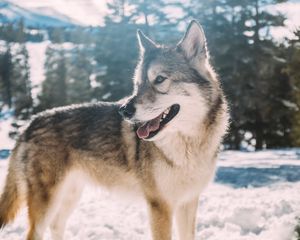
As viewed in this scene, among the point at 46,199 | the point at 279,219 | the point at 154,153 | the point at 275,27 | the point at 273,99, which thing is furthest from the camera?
the point at 273,99

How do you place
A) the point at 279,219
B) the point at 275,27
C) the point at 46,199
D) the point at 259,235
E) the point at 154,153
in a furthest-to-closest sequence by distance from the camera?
the point at 275,27
the point at 279,219
the point at 259,235
the point at 46,199
the point at 154,153

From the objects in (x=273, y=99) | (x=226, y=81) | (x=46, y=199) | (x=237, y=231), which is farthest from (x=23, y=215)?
(x=273, y=99)

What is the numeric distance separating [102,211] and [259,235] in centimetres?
265

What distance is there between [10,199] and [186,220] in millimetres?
2028

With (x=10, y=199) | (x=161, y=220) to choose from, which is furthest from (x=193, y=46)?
(x=10, y=199)

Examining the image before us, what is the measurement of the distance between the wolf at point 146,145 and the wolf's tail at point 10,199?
1 centimetres

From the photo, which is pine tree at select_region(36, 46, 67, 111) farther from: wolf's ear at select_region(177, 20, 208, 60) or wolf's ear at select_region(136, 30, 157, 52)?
wolf's ear at select_region(177, 20, 208, 60)

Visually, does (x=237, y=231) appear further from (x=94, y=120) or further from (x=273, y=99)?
(x=273, y=99)

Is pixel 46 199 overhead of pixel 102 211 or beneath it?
overhead

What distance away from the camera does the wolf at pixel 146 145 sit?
4.85 meters

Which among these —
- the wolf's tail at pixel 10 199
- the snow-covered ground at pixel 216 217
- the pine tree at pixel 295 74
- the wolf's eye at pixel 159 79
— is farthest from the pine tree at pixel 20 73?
the wolf's eye at pixel 159 79

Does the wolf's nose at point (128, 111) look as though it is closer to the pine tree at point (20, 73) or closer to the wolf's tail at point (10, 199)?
the wolf's tail at point (10, 199)

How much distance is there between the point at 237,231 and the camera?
6.28m

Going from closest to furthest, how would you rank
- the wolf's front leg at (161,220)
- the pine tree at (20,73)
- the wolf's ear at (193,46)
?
the wolf's front leg at (161,220), the wolf's ear at (193,46), the pine tree at (20,73)
